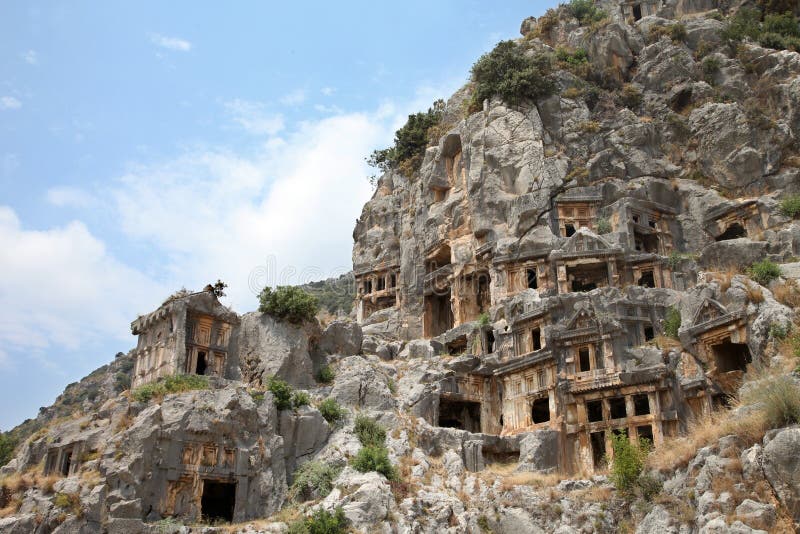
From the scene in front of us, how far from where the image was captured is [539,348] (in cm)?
4444

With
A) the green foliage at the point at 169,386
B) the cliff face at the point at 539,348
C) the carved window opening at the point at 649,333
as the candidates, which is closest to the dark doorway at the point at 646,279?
the cliff face at the point at 539,348

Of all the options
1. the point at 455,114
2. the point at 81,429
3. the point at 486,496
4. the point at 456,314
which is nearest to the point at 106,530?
the point at 81,429

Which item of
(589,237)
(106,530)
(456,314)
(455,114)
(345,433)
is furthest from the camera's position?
(455,114)

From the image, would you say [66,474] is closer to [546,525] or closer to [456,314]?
[546,525]

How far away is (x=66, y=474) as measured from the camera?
106 ft

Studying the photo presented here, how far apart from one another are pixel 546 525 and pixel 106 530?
16282mm

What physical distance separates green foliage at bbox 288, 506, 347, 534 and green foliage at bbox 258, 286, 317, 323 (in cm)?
1381

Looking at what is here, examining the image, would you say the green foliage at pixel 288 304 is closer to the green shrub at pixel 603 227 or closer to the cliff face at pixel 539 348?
the cliff face at pixel 539 348

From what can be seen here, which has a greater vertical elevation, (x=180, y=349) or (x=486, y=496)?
(x=180, y=349)

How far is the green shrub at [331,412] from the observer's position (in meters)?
35.3

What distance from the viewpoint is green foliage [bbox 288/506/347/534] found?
27.8 meters

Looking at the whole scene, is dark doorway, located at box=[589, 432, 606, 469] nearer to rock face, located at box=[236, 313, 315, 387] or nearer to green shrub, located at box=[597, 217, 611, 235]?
rock face, located at box=[236, 313, 315, 387]

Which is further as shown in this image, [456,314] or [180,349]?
[456,314]

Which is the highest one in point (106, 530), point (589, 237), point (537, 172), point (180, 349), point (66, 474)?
point (537, 172)
